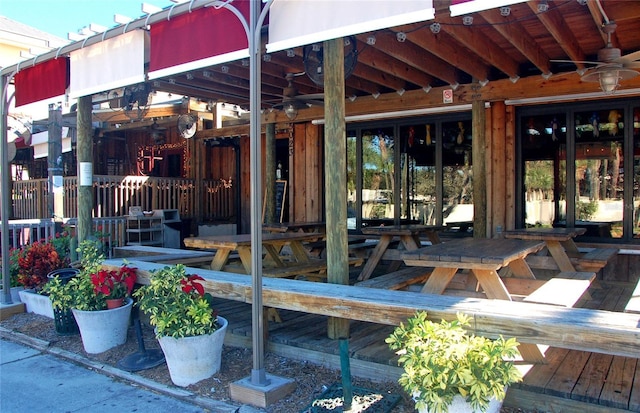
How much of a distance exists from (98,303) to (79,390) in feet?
3.17

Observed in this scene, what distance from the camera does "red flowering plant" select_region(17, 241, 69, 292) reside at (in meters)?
5.73

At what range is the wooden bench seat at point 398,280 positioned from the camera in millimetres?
3773

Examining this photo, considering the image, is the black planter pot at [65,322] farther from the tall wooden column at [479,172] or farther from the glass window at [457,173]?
the glass window at [457,173]

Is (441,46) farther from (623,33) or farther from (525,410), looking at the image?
(525,410)

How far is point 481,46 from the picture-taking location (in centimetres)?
498

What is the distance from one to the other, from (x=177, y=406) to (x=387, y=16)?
2.82m

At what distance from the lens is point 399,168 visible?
24.7 ft

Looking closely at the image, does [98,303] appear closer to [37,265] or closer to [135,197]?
[37,265]

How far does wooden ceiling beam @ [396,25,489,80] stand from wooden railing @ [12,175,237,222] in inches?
247

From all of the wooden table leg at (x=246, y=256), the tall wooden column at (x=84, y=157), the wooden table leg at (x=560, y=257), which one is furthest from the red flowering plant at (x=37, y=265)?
the wooden table leg at (x=560, y=257)

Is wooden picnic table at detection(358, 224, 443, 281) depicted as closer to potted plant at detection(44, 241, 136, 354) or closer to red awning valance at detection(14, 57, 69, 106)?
potted plant at detection(44, 241, 136, 354)

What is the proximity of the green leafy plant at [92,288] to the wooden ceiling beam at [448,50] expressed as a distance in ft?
10.8

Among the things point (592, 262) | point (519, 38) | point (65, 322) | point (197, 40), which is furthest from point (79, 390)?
point (519, 38)

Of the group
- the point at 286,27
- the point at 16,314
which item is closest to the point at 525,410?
the point at 286,27
